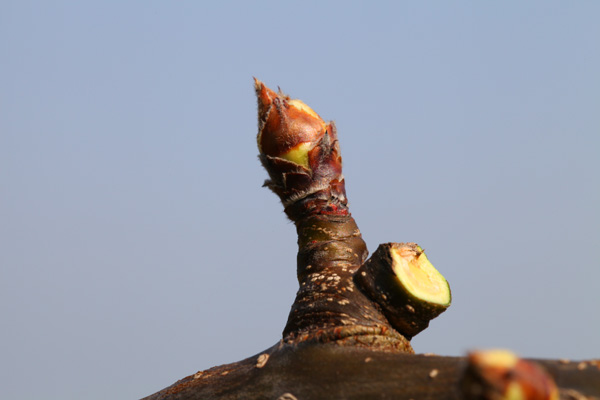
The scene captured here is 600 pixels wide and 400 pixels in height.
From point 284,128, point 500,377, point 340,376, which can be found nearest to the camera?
point 500,377

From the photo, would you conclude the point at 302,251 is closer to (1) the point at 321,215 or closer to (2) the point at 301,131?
(1) the point at 321,215

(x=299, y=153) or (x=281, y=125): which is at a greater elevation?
(x=281, y=125)

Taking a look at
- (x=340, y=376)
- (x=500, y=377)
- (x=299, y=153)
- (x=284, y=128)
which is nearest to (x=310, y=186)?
(x=299, y=153)

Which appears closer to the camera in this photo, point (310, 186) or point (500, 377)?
point (500, 377)

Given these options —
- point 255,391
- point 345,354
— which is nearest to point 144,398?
point 255,391

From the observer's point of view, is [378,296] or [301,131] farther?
[301,131]

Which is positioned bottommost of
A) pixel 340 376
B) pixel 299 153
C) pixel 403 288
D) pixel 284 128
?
pixel 340 376

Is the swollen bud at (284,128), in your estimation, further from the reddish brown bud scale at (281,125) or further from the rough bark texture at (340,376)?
the rough bark texture at (340,376)

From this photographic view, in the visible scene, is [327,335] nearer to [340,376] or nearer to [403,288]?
[340,376]
